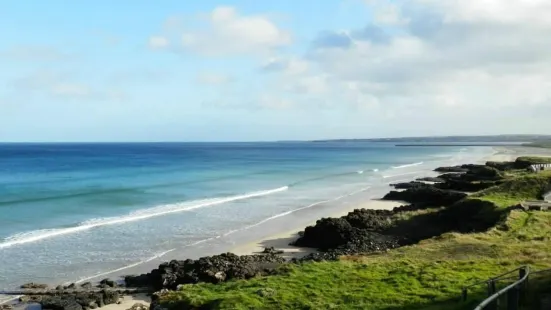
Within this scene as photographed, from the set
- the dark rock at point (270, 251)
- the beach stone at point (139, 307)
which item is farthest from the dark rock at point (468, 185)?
the beach stone at point (139, 307)

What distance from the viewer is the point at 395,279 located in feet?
57.5

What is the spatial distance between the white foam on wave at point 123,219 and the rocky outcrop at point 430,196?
1414 cm

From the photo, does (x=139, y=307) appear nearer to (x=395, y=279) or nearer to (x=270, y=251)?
(x=395, y=279)

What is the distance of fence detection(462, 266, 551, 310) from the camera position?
10.5m

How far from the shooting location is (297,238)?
103 ft

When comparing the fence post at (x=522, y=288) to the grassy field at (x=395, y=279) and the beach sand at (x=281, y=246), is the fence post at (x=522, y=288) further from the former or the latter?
the beach sand at (x=281, y=246)

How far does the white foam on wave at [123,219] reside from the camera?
31594mm

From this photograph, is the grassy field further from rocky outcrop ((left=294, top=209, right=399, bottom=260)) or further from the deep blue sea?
the deep blue sea

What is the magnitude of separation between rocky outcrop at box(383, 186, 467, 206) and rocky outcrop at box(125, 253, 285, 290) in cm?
2178

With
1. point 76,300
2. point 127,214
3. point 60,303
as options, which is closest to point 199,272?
point 76,300

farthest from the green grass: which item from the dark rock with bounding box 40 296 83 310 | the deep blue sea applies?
the dark rock with bounding box 40 296 83 310

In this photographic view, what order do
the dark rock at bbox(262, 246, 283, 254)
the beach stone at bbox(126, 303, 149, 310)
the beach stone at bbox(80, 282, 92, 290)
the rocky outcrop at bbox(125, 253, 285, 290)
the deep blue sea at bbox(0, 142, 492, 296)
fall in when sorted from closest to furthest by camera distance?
the beach stone at bbox(126, 303, 149, 310)
the beach stone at bbox(80, 282, 92, 290)
the rocky outcrop at bbox(125, 253, 285, 290)
the deep blue sea at bbox(0, 142, 492, 296)
the dark rock at bbox(262, 246, 283, 254)

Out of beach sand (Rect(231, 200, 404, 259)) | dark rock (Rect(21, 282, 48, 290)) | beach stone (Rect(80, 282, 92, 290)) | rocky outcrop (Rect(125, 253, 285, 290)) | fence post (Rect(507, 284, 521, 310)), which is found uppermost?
fence post (Rect(507, 284, 521, 310))

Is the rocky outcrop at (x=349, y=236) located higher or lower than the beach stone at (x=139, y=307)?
higher
